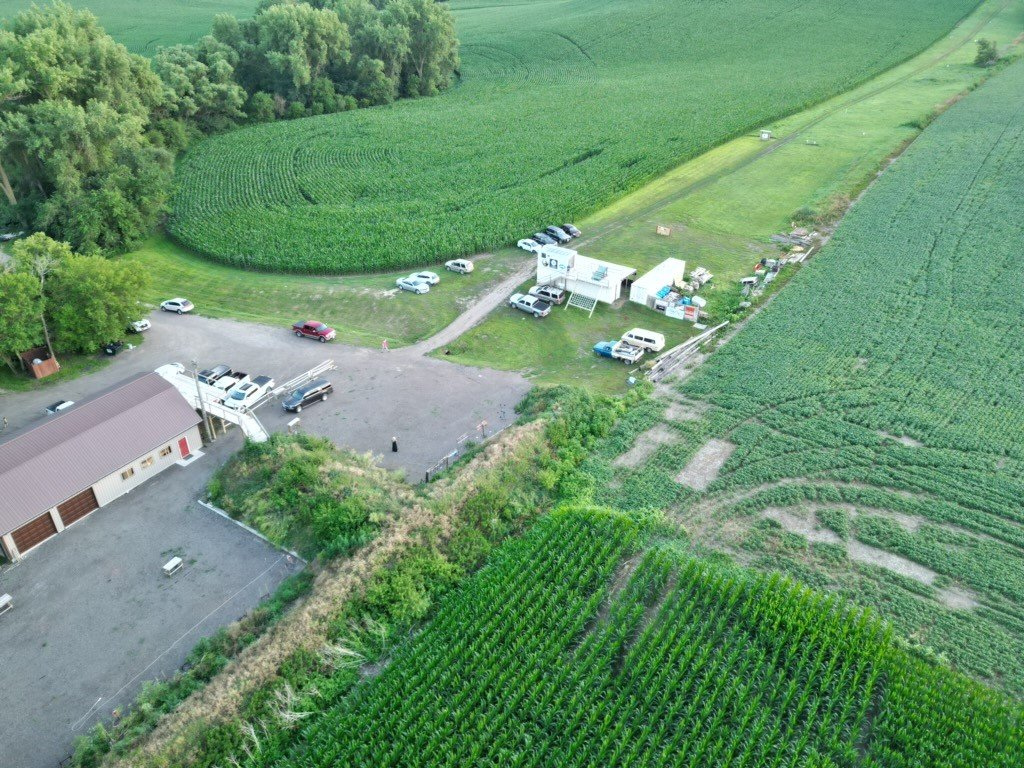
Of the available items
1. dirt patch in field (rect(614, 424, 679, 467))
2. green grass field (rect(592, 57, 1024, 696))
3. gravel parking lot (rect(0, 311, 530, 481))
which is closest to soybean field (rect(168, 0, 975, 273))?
gravel parking lot (rect(0, 311, 530, 481))

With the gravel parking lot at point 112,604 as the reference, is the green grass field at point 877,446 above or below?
above

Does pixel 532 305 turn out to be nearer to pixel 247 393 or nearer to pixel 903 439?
pixel 247 393

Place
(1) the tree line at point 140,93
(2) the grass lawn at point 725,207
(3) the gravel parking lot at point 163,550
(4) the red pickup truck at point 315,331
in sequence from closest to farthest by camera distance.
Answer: (3) the gravel parking lot at point 163,550
(2) the grass lawn at point 725,207
(4) the red pickup truck at point 315,331
(1) the tree line at point 140,93

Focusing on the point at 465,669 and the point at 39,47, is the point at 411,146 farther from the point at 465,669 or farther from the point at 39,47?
the point at 465,669

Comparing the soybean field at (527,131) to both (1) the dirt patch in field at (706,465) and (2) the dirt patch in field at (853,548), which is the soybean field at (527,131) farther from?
(2) the dirt patch in field at (853,548)

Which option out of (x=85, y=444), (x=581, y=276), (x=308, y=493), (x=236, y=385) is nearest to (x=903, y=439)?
(x=581, y=276)

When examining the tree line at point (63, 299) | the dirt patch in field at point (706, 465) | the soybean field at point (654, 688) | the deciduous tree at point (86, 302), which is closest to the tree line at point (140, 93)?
the tree line at point (63, 299)

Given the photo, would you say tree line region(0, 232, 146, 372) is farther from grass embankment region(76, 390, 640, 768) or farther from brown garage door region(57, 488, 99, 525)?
grass embankment region(76, 390, 640, 768)
